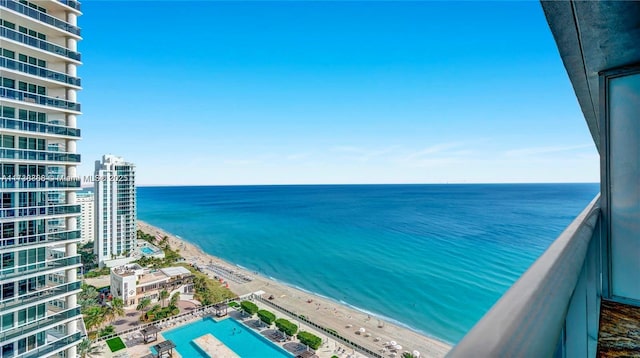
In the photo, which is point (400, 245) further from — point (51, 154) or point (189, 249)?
point (51, 154)

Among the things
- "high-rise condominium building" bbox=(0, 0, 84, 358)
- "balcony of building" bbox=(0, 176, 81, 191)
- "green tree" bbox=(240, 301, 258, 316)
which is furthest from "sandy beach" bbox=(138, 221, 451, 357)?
"balcony of building" bbox=(0, 176, 81, 191)

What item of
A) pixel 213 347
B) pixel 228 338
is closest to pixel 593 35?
pixel 213 347

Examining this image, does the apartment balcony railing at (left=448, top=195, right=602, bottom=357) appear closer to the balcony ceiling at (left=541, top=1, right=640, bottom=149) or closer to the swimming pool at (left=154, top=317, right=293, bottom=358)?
the balcony ceiling at (left=541, top=1, right=640, bottom=149)

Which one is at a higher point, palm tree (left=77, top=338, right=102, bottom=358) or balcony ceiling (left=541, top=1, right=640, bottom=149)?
balcony ceiling (left=541, top=1, right=640, bottom=149)

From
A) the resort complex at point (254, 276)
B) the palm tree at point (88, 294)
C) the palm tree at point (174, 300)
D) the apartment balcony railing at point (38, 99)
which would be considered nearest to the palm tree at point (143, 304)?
the resort complex at point (254, 276)

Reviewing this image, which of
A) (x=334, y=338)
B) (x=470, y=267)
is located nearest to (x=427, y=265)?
(x=470, y=267)

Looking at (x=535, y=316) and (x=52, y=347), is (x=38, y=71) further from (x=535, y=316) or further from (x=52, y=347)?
(x=535, y=316)
